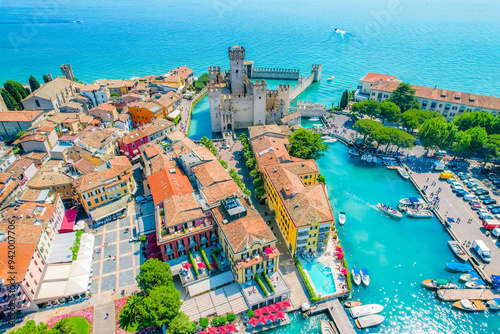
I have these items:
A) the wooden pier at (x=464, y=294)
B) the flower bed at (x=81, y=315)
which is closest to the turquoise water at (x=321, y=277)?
the wooden pier at (x=464, y=294)

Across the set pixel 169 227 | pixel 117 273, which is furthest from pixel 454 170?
pixel 117 273

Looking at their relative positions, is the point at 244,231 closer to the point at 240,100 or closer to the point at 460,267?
the point at 460,267

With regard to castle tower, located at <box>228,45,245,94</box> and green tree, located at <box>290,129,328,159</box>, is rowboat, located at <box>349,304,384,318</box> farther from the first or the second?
castle tower, located at <box>228,45,245,94</box>

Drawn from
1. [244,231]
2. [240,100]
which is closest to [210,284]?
[244,231]

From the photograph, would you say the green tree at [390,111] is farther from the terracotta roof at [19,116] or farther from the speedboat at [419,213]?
the terracotta roof at [19,116]

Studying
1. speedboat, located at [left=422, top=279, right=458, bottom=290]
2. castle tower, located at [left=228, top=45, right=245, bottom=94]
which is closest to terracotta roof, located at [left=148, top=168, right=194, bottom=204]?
castle tower, located at [left=228, top=45, right=245, bottom=94]
